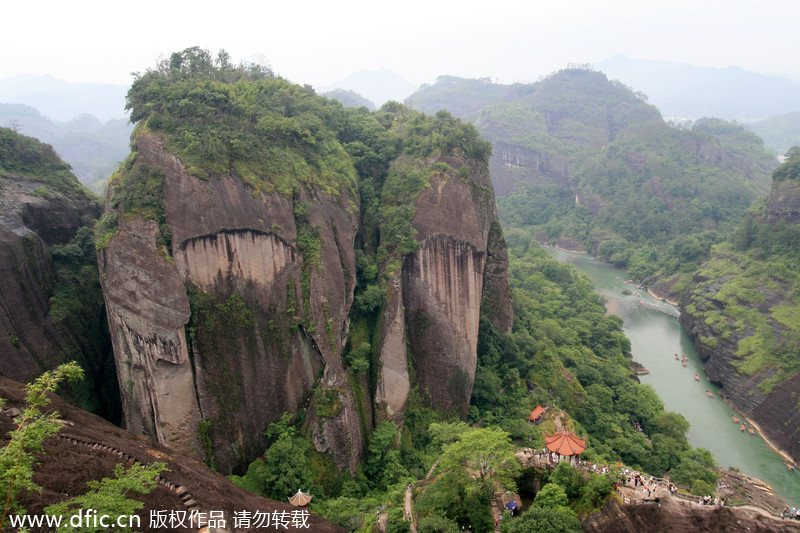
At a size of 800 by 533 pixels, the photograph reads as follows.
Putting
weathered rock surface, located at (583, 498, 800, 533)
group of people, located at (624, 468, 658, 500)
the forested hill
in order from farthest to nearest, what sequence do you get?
the forested hill < group of people, located at (624, 468, 658, 500) < weathered rock surface, located at (583, 498, 800, 533)

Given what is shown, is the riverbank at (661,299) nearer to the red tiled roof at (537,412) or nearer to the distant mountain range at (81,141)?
the red tiled roof at (537,412)

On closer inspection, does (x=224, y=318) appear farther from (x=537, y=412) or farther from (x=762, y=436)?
(x=762, y=436)

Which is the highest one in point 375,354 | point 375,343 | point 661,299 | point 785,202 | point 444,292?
point 785,202

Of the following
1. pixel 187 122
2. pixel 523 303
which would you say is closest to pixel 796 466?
pixel 523 303

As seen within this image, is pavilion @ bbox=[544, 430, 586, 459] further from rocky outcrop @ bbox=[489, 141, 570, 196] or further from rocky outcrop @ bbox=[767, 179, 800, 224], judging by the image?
rocky outcrop @ bbox=[489, 141, 570, 196]

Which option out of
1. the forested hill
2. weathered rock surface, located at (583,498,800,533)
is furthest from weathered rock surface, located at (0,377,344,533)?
the forested hill

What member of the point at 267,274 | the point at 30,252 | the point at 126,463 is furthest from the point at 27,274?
the point at 126,463
